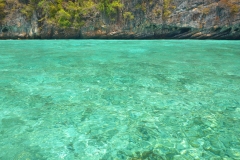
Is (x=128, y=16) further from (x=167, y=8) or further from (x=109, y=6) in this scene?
(x=167, y=8)

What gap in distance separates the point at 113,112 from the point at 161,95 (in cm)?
139

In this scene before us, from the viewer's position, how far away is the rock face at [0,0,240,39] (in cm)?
2583

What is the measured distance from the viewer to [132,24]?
27.4 meters

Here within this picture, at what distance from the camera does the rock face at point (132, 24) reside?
84.7ft

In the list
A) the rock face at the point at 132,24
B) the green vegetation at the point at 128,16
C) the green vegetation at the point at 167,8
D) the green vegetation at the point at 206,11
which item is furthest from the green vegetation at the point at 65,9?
the green vegetation at the point at 206,11

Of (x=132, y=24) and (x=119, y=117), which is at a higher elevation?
(x=132, y=24)

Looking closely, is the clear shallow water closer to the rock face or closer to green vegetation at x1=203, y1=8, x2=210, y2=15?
the rock face

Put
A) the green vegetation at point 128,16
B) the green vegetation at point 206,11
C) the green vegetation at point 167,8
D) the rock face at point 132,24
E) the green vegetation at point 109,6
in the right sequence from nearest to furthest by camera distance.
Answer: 1. the green vegetation at point 206,11
2. the rock face at point 132,24
3. the green vegetation at point 167,8
4. the green vegetation at point 109,6
5. the green vegetation at point 128,16

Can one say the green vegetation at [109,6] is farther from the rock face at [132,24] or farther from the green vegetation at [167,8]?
the green vegetation at [167,8]

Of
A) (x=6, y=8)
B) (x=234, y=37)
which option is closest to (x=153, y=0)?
(x=234, y=37)

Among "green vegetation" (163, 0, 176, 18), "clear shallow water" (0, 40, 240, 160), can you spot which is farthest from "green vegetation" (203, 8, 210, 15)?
"clear shallow water" (0, 40, 240, 160)

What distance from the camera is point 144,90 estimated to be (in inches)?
197

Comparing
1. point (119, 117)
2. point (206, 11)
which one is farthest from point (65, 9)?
point (119, 117)

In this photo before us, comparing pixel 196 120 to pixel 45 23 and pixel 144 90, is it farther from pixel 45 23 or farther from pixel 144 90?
pixel 45 23
